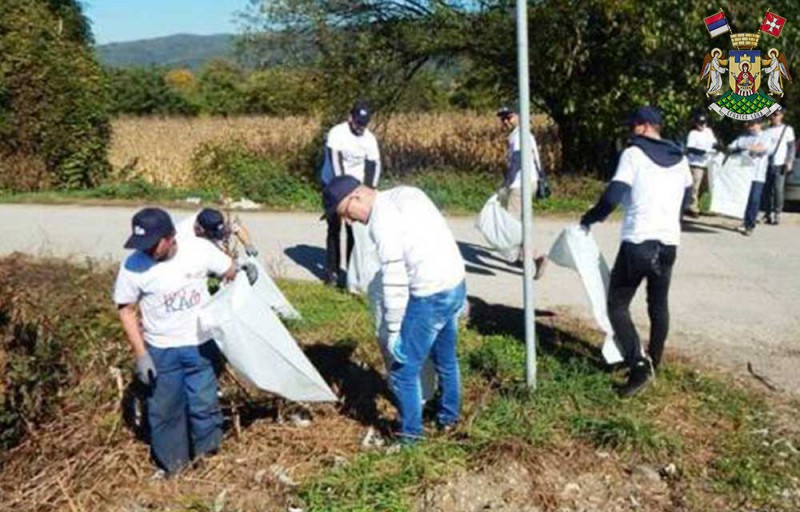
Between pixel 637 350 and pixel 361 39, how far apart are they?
10.6m

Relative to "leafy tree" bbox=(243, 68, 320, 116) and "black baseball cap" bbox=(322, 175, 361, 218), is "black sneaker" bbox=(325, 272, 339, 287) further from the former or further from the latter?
"leafy tree" bbox=(243, 68, 320, 116)

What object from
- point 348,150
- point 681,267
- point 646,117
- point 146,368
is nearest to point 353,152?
point 348,150

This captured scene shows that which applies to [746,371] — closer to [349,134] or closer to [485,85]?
[349,134]

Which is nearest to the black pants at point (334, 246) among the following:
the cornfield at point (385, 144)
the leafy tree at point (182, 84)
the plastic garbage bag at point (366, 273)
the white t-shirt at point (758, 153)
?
the plastic garbage bag at point (366, 273)

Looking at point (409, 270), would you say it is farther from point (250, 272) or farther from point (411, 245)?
point (250, 272)

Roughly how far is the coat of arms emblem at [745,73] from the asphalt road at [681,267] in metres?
2.37

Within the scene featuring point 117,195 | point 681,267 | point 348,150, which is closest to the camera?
point 348,150

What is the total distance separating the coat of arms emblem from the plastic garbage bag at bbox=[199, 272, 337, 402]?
1001 centimetres

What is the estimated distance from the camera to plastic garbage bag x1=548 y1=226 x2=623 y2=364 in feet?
16.6

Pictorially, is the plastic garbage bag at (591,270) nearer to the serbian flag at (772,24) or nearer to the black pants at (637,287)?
the black pants at (637,287)

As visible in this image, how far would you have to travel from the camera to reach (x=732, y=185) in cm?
1016

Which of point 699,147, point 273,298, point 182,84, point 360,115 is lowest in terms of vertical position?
point 273,298

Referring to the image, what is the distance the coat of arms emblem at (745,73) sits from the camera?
12148mm

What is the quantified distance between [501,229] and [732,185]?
4.14m
